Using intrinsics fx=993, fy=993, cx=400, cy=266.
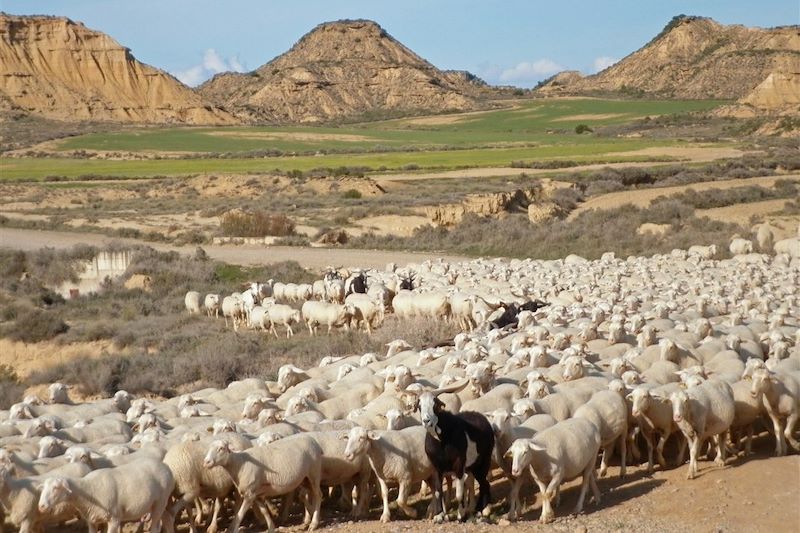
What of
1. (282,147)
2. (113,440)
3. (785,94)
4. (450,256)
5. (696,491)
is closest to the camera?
(696,491)

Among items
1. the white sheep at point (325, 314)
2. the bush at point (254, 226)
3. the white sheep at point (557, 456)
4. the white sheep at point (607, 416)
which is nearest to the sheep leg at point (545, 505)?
the white sheep at point (557, 456)

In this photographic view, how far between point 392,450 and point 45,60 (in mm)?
113867

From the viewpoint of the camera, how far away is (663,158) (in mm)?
60406

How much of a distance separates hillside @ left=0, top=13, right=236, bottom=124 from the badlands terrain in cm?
506

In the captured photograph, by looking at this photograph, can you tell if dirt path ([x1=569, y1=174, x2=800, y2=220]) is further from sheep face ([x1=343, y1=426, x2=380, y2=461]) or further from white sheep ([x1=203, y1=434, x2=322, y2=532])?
white sheep ([x1=203, y1=434, x2=322, y2=532])

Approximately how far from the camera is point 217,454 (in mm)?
8070

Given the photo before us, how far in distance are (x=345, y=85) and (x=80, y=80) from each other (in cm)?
4186

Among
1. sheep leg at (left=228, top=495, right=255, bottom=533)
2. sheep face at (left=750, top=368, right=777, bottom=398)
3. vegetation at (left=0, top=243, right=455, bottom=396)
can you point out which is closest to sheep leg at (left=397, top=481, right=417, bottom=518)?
sheep leg at (left=228, top=495, right=255, bottom=533)

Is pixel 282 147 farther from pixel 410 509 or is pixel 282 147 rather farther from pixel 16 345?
pixel 410 509

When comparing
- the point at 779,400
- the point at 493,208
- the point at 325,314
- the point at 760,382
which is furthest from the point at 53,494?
the point at 493,208

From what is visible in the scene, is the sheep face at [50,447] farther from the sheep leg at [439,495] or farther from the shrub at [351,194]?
the shrub at [351,194]

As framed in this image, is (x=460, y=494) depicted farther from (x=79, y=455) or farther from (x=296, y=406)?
(x=79, y=455)

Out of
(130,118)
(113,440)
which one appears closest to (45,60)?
(130,118)

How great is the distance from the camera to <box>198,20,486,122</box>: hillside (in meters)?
138
